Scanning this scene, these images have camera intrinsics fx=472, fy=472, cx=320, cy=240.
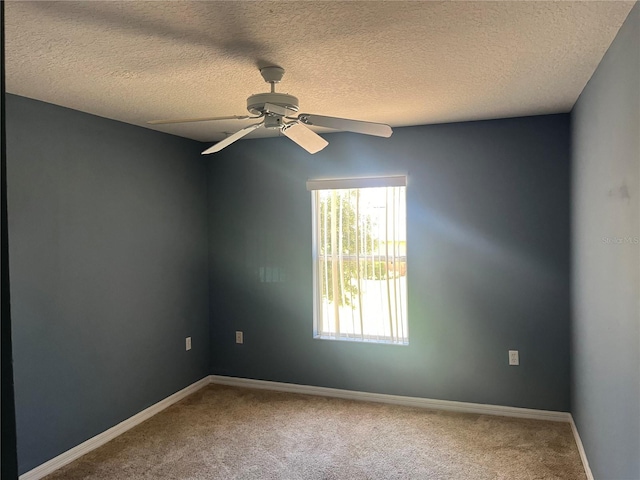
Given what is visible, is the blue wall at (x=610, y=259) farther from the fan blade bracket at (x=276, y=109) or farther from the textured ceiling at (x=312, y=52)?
the fan blade bracket at (x=276, y=109)

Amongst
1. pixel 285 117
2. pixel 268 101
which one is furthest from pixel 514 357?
pixel 268 101

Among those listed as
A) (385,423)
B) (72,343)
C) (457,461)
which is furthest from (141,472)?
(457,461)

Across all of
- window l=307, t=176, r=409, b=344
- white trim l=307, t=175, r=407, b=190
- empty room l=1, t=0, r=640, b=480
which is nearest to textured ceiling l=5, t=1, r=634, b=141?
empty room l=1, t=0, r=640, b=480

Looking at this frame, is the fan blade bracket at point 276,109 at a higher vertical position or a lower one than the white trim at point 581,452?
higher

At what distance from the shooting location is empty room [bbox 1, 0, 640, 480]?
6.38ft

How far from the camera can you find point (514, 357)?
3.59 m

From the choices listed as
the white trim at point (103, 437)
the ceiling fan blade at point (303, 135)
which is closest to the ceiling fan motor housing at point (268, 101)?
the ceiling fan blade at point (303, 135)

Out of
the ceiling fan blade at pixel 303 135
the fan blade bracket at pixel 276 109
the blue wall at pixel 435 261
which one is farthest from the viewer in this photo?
the blue wall at pixel 435 261

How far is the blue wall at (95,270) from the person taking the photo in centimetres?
281

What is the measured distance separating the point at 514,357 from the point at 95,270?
3132mm

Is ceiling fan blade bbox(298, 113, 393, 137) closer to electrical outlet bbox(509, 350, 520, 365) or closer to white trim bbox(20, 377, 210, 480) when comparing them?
electrical outlet bbox(509, 350, 520, 365)

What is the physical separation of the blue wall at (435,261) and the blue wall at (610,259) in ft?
1.52

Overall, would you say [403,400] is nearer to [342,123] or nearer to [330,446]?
[330,446]

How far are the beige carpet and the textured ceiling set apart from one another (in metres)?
2.26
